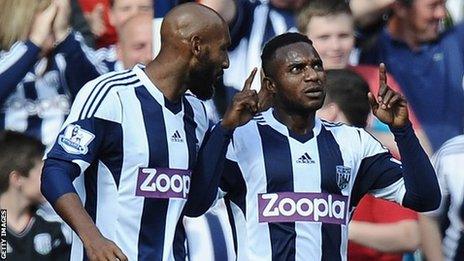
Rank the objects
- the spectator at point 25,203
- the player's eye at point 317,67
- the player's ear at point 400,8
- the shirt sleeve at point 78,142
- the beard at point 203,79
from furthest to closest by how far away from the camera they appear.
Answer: the player's ear at point 400,8 → the spectator at point 25,203 → the player's eye at point 317,67 → the beard at point 203,79 → the shirt sleeve at point 78,142

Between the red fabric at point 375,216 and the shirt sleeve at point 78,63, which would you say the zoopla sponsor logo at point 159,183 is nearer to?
the red fabric at point 375,216

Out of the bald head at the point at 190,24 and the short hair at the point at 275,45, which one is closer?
the bald head at the point at 190,24

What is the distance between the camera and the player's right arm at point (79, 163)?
5391mm

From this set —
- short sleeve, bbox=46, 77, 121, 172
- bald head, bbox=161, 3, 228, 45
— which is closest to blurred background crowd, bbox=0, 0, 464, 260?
bald head, bbox=161, 3, 228, 45

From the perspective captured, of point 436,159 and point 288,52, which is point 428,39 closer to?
point 436,159

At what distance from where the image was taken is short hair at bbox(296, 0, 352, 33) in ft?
25.4

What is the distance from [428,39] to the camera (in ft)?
26.8

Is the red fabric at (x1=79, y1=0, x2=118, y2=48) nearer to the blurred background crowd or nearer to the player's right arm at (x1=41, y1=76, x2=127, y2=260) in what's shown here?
the blurred background crowd

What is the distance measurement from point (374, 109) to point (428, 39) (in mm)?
2290

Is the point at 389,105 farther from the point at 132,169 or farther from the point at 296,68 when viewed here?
the point at 132,169

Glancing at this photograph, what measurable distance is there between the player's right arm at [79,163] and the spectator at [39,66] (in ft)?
6.17

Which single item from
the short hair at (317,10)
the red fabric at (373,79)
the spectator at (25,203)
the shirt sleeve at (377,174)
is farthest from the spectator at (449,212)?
the spectator at (25,203)

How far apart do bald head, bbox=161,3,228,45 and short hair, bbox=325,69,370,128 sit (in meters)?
1.31

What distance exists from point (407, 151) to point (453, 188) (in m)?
1.59
